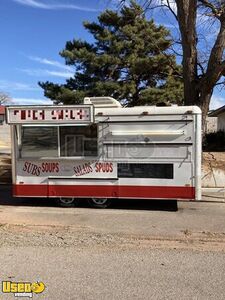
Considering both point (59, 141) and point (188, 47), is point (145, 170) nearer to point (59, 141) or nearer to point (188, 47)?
point (59, 141)

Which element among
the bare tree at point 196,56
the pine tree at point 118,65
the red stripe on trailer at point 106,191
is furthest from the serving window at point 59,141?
the pine tree at point 118,65

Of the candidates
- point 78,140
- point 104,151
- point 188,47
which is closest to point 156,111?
point 104,151

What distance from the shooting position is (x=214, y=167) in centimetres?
1482

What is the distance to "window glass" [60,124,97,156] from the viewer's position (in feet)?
38.5

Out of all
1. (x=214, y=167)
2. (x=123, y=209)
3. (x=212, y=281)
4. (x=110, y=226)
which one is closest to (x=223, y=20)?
(x=214, y=167)

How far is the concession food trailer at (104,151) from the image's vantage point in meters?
11.3

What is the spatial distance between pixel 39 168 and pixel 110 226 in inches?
126

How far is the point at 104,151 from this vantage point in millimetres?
11656

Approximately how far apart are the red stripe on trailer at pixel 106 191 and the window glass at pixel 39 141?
809 millimetres

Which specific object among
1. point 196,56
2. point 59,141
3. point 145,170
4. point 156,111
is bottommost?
point 145,170

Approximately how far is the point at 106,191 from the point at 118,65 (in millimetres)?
18074

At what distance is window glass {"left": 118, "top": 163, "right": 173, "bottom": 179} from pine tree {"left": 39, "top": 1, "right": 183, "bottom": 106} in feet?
52.7

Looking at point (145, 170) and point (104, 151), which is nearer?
point (145, 170)

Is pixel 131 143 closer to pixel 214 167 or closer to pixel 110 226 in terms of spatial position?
pixel 110 226
